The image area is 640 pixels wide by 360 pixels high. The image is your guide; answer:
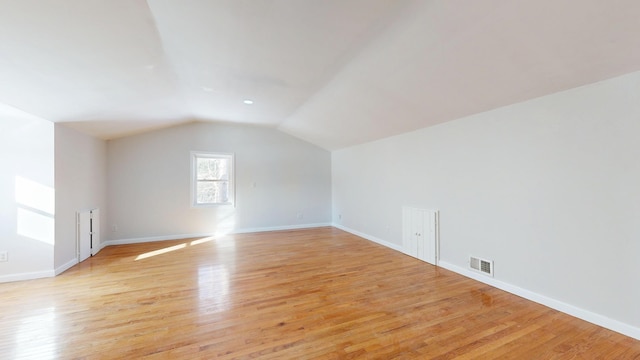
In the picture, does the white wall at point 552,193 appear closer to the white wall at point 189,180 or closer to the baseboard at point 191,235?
the white wall at point 189,180

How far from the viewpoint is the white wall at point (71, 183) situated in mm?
3475

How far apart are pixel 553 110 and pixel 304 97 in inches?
117

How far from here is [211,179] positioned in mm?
6031

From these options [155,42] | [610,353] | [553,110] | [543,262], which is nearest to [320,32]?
[155,42]

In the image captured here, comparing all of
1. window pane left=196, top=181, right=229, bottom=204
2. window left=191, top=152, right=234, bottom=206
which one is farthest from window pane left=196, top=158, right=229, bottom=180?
window pane left=196, top=181, right=229, bottom=204

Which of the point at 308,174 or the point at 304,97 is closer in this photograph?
the point at 304,97

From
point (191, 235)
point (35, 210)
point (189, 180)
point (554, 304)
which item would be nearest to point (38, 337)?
point (35, 210)

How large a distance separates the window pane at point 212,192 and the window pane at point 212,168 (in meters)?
0.14

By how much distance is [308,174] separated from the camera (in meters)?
6.88

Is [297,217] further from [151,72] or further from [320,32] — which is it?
[320,32]

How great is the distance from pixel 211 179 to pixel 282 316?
4.48m

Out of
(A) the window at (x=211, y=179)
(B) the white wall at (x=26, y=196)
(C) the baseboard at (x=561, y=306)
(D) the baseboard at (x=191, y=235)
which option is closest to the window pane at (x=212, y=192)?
(A) the window at (x=211, y=179)

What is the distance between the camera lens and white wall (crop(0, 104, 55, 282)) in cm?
316

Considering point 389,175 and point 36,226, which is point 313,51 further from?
point 36,226
